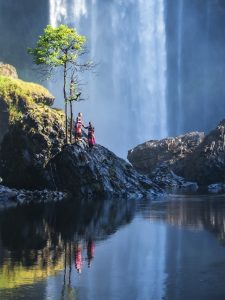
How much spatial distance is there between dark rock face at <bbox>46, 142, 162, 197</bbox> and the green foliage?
842 centimetres

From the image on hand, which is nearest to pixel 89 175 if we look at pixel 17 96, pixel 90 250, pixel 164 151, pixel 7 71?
pixel 90 250

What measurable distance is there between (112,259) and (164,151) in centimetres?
6433

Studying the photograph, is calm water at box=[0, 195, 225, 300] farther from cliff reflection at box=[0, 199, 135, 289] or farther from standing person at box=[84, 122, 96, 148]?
standing person at box=[84, 122, 96, 148]

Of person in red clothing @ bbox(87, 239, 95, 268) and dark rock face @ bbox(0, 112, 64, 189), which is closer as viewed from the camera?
person in red clothing @ bbox(87, 239, 95, 268)

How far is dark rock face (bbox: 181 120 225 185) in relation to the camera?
2554 inches

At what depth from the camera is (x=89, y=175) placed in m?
40.1

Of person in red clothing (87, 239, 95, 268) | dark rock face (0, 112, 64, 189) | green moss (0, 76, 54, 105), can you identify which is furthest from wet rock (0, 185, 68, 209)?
green moss (0, 76, 54, 105)

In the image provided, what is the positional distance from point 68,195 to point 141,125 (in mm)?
56635

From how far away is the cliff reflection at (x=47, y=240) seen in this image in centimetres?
1075

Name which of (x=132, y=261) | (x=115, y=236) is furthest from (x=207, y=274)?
(x=115, y=236)

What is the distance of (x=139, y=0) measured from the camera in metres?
90.3

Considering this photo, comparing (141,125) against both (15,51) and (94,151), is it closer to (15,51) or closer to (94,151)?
(15,51)

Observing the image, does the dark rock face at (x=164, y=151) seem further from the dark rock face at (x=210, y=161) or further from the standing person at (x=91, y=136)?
the standing person at (x=91, y=136)

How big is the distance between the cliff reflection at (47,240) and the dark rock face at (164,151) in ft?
168
